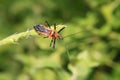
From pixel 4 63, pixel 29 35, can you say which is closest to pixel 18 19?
pixel 4 63

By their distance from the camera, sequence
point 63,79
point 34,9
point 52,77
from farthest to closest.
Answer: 1. point 34,9
2. point 52,77
3. point 63,79

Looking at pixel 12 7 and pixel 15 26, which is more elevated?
pixel 12 7

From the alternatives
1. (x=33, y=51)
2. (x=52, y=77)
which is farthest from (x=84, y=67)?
(x=33, y=51)

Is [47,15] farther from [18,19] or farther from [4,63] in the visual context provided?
[4,63]

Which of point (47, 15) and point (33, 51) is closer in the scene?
point (33, 51)

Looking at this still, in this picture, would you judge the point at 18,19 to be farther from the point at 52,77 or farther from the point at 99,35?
the point at 52,77

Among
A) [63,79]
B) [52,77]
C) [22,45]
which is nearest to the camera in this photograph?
[63,79]

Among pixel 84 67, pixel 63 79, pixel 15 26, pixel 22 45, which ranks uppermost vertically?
pixel 15 26
